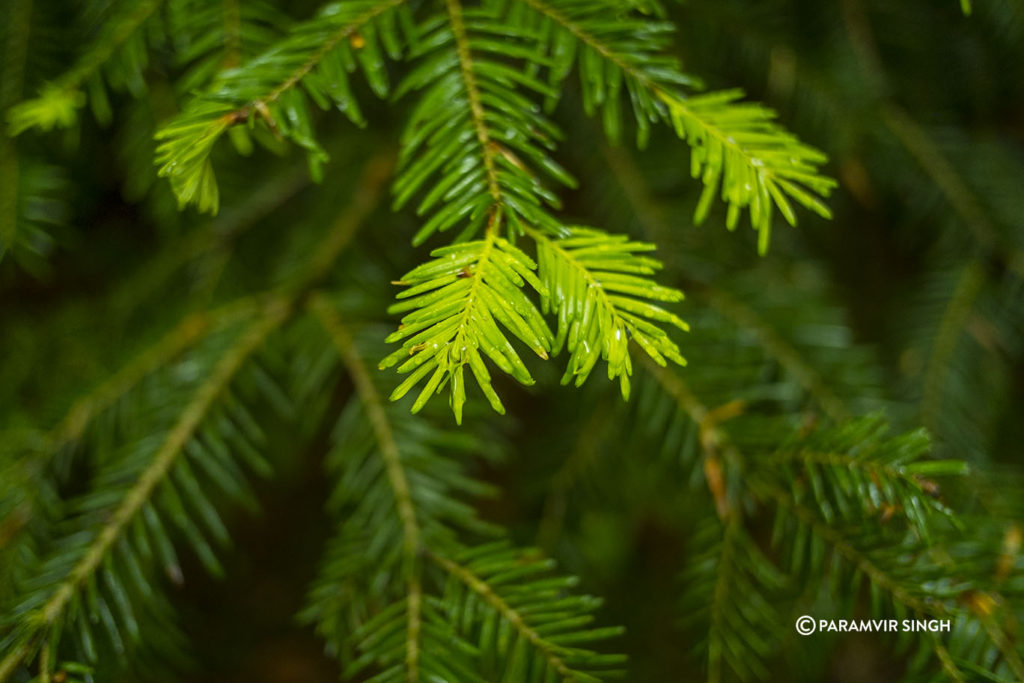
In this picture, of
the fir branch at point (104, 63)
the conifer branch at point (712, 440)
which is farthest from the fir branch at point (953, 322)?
the fir branch at point (104, 63)

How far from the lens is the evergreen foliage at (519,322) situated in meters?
0.57

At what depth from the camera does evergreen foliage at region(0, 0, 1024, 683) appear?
0.57 metres

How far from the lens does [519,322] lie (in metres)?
0.47

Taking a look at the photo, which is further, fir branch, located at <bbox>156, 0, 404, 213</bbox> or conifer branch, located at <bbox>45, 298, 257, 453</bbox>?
conifer branch, located at <bbox>45, 298, 257, 453</bbox>

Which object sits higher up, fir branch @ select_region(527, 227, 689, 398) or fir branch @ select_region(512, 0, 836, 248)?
fir branch @ select_region(512, 0, 836, 248)

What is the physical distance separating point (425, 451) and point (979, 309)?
0.91 m

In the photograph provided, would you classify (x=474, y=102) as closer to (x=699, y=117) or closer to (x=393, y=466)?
(x=699, y=117)

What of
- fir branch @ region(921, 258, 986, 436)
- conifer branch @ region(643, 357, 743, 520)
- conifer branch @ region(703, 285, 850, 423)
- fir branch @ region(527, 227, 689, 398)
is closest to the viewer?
fir branch @ region(527, 227, 689, 398)

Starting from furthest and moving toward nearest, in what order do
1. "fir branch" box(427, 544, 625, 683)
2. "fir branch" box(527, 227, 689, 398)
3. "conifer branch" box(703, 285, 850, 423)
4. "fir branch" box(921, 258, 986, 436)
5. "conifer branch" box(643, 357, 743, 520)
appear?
"fir branch" box(921, 258, 986, 436), "conifer branch" box(703, 285, 850, 423), "conifer branch" box(643, 357, 743, 520), "fir branch" box(427, 544, 625, 683), "fir branch" box(527, 227, 689, 398)

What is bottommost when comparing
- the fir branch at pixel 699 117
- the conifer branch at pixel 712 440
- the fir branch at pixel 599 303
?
the conifer branch at pixel 712 440

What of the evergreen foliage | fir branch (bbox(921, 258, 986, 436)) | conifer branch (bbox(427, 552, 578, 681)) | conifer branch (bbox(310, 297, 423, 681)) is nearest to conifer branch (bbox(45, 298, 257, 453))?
the evergreen foliage

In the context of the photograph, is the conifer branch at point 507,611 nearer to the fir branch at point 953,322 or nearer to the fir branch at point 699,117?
the fir branch at point 699,117

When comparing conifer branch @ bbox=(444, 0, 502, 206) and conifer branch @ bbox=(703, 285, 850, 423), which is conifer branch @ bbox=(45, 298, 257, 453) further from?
conifer branch @ bbox=(703, 285, 850, 423)

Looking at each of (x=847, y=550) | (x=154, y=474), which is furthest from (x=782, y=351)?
(x=154, y=474)
